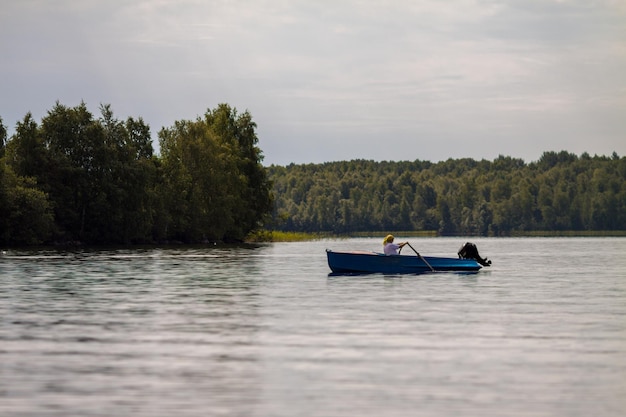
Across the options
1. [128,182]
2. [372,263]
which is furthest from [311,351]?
[128,182]

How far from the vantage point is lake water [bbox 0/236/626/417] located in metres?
15.8

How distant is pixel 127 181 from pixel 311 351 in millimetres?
93885

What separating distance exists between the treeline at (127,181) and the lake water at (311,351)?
208 ft

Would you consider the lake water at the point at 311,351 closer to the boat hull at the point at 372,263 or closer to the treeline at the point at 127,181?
the boat hull at the point at 372,263

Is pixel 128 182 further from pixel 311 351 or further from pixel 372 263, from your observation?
pixel 311 351

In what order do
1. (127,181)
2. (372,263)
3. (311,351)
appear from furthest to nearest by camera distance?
(127,181)
(372,263)
(311,351)

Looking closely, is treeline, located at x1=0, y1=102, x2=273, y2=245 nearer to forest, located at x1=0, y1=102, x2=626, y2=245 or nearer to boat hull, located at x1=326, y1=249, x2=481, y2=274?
forest, located at x1=0, y1=102, x2=626, y2=245

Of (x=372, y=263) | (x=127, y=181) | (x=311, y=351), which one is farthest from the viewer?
(x=127, y=181)

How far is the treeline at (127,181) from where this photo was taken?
340 ft

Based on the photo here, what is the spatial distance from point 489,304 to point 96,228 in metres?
83.0

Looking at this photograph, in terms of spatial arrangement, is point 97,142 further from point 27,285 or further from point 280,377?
point 280,377

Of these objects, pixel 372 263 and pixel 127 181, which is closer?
pixel 372 263

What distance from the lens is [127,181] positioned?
11331 cm

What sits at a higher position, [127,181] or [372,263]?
[127,181]
